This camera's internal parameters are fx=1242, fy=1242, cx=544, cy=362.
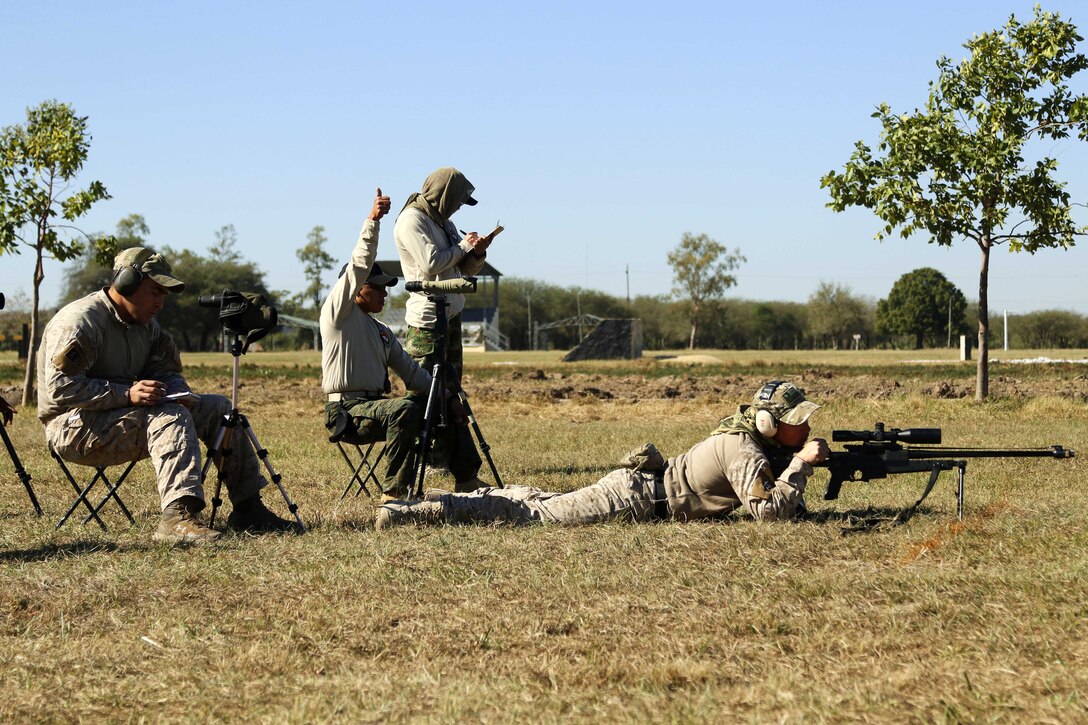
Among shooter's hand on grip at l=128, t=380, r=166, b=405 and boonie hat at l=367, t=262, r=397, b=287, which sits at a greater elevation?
boonie hat at l=367, t=262, r=397, b=287

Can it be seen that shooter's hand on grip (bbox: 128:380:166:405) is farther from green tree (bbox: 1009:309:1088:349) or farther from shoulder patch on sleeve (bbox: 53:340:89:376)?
green tree (bbox: 1009:309:1088:349)

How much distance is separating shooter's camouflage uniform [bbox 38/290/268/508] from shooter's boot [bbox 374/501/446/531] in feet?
2.73

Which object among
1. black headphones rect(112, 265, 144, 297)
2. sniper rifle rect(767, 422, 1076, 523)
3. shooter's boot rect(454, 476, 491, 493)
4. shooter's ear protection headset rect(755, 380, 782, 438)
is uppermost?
black headphones rect(112, 265, 144, 297)

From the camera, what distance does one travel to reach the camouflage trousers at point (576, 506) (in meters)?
7.44

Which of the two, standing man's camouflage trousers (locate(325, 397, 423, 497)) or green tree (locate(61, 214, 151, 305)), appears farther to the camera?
green tree (locate(61, 214, 151, 305))

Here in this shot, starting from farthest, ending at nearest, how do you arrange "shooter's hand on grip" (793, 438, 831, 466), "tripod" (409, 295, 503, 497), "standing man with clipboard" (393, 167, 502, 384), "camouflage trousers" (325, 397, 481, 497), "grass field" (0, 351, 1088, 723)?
"standing man with clipboard" (393, 167, 502, 384) → "camouflage trousers" (325, 397, 481, 497) → "tripod" (409, 295, 503, 497) → "shooter's hand on grip" (793, 438, 831, 466) → "grass field" (0, 351, 1088, 723)

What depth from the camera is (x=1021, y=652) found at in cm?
457

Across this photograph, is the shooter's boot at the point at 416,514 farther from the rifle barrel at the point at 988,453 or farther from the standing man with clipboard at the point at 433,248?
the rifle barrel at the point at 988,453

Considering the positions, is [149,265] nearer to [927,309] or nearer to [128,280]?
[128,280]

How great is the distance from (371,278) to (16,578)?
3572 mm

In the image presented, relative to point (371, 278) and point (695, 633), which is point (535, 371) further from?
point (695, 633)

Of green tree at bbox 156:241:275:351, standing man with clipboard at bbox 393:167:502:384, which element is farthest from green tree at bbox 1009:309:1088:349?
standing man with clipboard at bbox 393:167:502:384

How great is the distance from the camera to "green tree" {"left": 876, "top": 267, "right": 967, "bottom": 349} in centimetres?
9781

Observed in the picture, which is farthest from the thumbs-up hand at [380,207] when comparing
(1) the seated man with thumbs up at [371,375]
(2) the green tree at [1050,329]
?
(2) the green tree at [1050,329]
